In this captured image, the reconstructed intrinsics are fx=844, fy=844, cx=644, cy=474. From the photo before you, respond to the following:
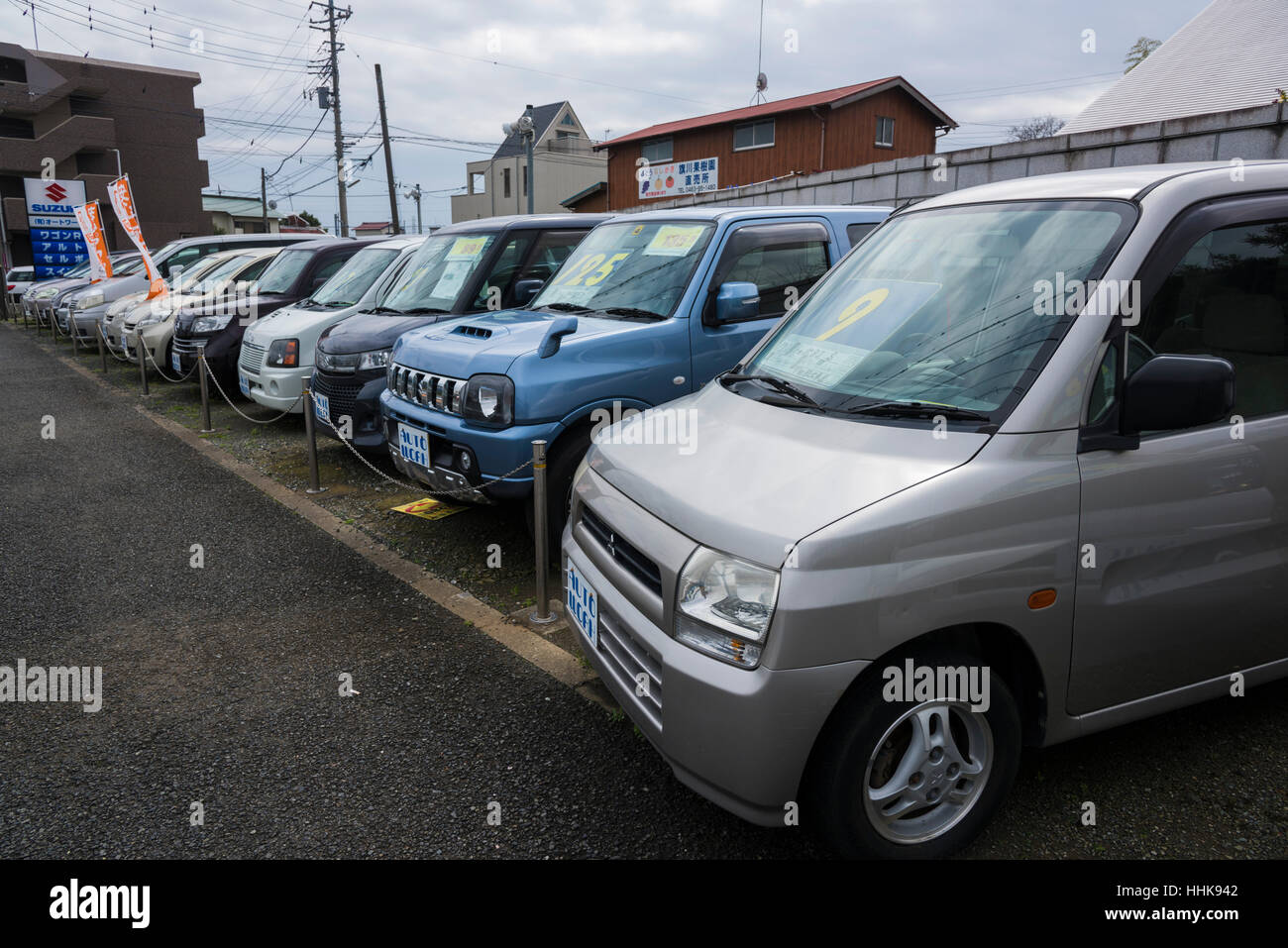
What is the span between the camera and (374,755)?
3.09m

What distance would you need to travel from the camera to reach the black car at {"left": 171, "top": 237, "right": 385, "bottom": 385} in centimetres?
959

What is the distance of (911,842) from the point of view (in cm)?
236

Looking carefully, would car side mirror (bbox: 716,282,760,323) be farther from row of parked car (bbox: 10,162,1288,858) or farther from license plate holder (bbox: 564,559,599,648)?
license plate holder (bbox: 564,559,599,648)

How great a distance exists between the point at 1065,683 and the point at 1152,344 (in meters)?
1.02

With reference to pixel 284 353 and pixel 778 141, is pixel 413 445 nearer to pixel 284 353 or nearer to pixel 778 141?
pixel 284 353

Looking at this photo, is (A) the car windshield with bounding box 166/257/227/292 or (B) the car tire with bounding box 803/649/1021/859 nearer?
(B) the car tire with bounding box 803/649/1021/859

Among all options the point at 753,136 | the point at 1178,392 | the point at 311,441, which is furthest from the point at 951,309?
the point at 753,136

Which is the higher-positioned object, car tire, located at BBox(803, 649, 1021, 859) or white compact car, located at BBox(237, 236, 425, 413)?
white compact car, located at BBox(237, 236, 425, 413)

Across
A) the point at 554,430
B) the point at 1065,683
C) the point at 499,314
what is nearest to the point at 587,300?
the point at 499,314

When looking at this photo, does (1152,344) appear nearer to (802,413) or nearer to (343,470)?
(802,413)

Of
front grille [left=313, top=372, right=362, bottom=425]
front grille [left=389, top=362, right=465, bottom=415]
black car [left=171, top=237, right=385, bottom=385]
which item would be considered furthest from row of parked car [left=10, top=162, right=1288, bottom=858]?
black car [left=171, top=237, right=385, bottom=385]

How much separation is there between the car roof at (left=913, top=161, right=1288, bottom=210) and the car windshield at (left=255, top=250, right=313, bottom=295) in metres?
8.52

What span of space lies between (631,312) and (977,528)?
10.3ft

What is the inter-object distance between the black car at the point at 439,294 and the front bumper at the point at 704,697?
13.6 ft
